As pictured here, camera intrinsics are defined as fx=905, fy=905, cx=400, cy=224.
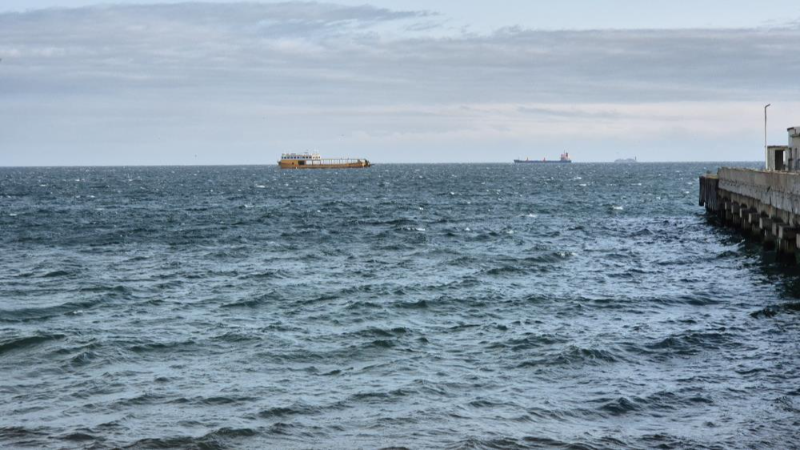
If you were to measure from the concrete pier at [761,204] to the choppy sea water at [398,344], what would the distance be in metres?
1.61

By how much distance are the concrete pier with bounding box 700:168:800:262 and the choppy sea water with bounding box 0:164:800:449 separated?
161 cm

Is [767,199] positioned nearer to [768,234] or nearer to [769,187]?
[769,187]

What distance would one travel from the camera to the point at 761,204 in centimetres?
4275

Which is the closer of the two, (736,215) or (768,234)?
(768,234)

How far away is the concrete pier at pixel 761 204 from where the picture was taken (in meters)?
34.6

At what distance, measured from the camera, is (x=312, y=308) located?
30.0 metres

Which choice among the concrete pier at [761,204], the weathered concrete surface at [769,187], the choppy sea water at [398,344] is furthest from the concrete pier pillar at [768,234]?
the choppy sea water at [398,344]

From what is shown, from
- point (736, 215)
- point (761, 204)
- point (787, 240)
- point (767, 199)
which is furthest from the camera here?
point (736, 215)

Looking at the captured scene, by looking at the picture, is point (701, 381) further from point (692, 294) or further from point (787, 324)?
point (692, 294)

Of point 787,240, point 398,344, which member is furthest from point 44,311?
point 787,240

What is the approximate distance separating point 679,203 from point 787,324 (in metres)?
64.2

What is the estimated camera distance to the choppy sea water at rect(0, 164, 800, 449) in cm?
1709

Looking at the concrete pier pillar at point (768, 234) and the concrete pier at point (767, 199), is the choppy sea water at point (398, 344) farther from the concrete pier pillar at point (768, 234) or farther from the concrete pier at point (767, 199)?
the concrete pier at point (767, 199)

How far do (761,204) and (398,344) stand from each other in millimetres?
25390
